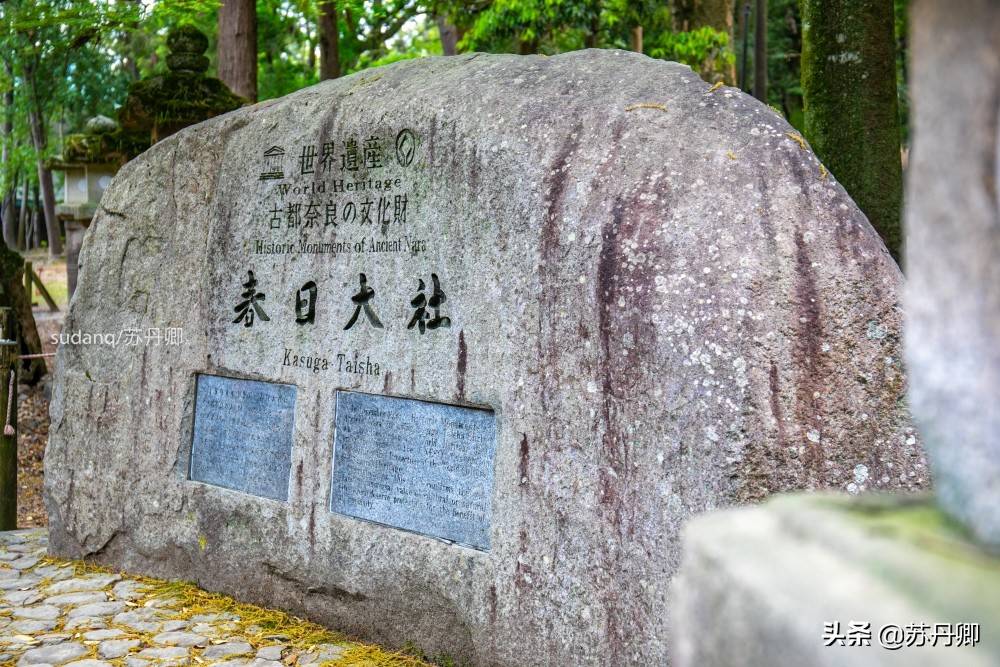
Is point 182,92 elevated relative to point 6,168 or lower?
lower

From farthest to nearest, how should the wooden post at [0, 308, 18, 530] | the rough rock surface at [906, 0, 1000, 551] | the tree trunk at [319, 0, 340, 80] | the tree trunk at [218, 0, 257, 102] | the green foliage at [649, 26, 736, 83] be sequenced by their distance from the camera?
the tree trunk at [319, 0, 340, 80]
the tree trunk at [218, 0, 257, 102]
the green foliage at [649, 26, 736, 83]
the wooden post at [0, 308, 18, 530]
the rough rock surface at [906, 0, 1000, 551]

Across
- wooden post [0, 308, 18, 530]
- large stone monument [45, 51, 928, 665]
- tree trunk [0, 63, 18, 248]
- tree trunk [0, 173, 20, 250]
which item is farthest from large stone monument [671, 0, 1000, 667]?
tree trunk [0, 173, 20, 250]

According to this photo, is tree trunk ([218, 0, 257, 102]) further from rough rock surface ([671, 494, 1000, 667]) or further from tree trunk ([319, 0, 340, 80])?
rough rock surface ([671, 494, 1000, 667])

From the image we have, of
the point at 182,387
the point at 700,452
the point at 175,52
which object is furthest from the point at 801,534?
the point at 175,52

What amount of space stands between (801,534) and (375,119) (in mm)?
3458

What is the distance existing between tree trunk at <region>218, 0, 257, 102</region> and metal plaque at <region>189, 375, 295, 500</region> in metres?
6.06

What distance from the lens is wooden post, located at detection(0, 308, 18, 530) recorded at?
19.9ft

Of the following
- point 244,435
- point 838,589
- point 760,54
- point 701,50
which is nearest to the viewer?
point 838,589

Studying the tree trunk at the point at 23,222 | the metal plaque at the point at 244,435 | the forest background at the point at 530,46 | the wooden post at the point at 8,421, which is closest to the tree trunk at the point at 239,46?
the forest background at the point at 530,46

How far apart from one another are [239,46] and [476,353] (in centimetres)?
763

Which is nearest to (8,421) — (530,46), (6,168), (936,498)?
(936,498)

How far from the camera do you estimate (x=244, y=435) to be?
4836mm

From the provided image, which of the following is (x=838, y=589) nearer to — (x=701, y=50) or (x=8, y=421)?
(x=8, y=421)

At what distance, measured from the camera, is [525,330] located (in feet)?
12.1
